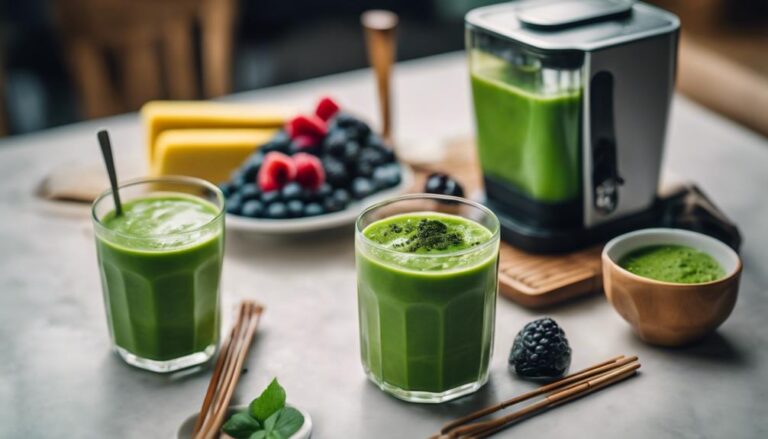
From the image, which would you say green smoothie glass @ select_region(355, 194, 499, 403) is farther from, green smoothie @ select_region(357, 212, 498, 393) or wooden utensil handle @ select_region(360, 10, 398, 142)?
wooden utensil handle @ select_region(360, 10, 398, 142)

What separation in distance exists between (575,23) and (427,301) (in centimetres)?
54

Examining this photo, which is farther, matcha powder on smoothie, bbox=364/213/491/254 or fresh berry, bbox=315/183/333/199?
fresh berry, bbox=315/183/333/199

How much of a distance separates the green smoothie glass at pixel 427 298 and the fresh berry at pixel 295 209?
346mm

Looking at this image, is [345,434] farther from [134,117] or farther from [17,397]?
[134,117]

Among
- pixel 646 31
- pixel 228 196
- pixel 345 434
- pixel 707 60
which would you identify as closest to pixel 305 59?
pixel 707 60

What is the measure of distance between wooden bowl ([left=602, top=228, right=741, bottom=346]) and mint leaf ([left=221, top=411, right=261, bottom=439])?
0.50 meters

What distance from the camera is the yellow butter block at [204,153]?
162 centimetres

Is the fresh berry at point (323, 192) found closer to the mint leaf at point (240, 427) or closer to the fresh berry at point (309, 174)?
the fresh berry at point (309, 174)

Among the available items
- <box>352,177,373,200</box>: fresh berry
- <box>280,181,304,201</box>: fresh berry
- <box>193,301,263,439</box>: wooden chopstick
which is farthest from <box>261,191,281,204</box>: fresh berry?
<box>193,301,263,439</box>: wooden chopstick

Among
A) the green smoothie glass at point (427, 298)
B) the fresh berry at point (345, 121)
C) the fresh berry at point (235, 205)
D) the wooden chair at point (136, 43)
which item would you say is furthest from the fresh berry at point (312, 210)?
the wooden chair at point (136, 43)

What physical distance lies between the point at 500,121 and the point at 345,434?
0.58m

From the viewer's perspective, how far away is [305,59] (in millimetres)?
3943

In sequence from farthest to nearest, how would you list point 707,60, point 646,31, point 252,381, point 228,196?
point 707,60 → point 228,196 → point 646,31 → point 252,381

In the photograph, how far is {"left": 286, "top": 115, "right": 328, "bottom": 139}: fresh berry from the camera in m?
1.60
